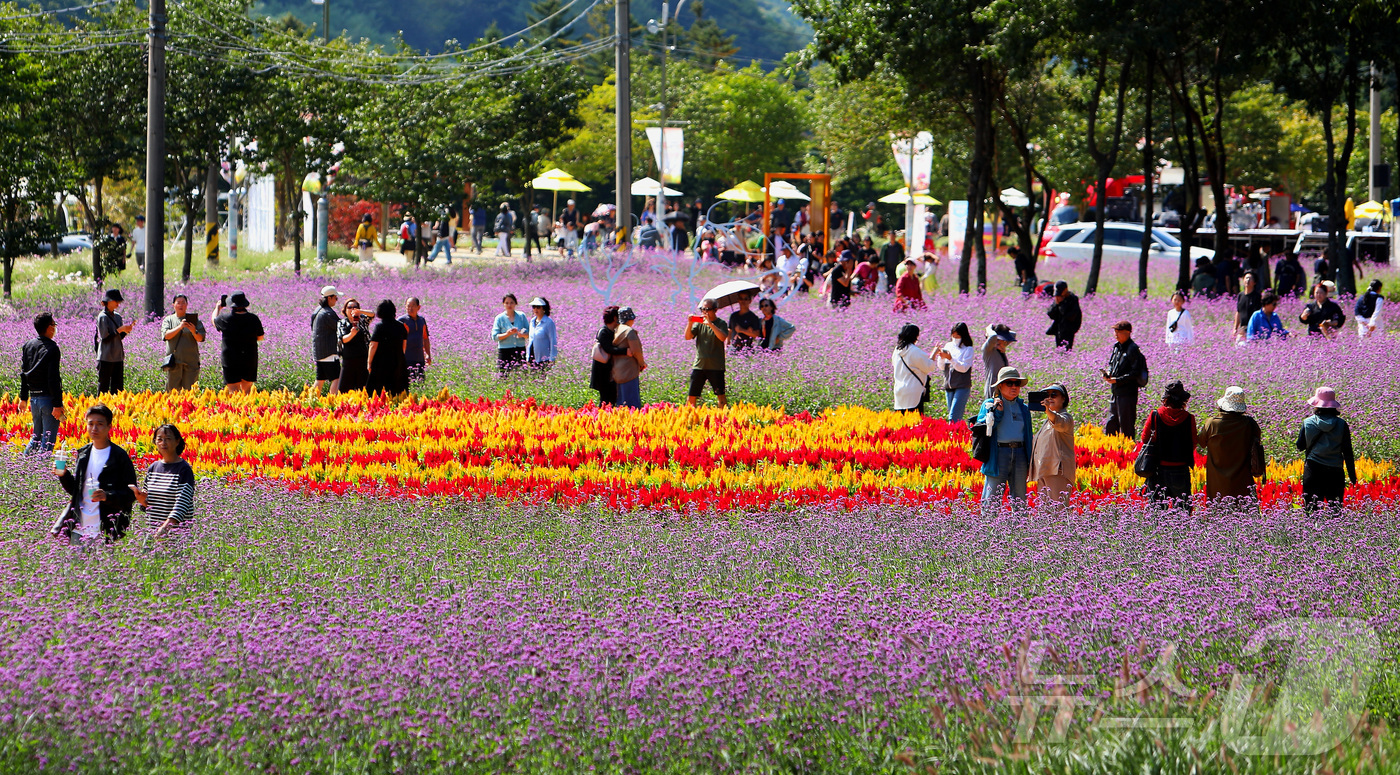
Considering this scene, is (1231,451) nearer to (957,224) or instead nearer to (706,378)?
→ (706,378)

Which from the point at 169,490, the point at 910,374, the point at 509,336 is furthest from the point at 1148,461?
the point at 509,336

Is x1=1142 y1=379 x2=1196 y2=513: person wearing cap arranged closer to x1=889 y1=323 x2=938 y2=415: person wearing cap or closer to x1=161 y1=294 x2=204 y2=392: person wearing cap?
x1=889 y1=323 x2=938 y2=415: person wearing cap

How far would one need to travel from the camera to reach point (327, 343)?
15438mm

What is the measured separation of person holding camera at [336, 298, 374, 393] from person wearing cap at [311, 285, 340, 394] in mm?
282

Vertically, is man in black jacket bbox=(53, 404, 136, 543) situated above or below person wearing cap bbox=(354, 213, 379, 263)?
below

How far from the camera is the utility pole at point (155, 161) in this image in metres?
18.8

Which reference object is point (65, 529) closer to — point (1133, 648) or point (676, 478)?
point (676, 478)

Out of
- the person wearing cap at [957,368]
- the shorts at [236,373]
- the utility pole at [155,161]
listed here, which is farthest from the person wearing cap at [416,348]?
the person wearing cap at [957,368]

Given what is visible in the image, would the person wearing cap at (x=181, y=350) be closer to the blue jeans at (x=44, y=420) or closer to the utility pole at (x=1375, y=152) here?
the blue jeans at (x=44, y=420)

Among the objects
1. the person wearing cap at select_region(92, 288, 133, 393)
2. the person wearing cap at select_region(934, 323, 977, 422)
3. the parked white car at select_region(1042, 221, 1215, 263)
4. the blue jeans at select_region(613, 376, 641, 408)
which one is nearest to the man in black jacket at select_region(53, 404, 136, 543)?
the blue jeans at select_region(613, 376, 641, 408)

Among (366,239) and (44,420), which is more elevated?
(366,239)

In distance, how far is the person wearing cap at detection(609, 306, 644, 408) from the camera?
14.1 metres

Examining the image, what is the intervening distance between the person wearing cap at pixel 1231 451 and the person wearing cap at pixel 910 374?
376cm

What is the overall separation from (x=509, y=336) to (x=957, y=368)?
4913mm
